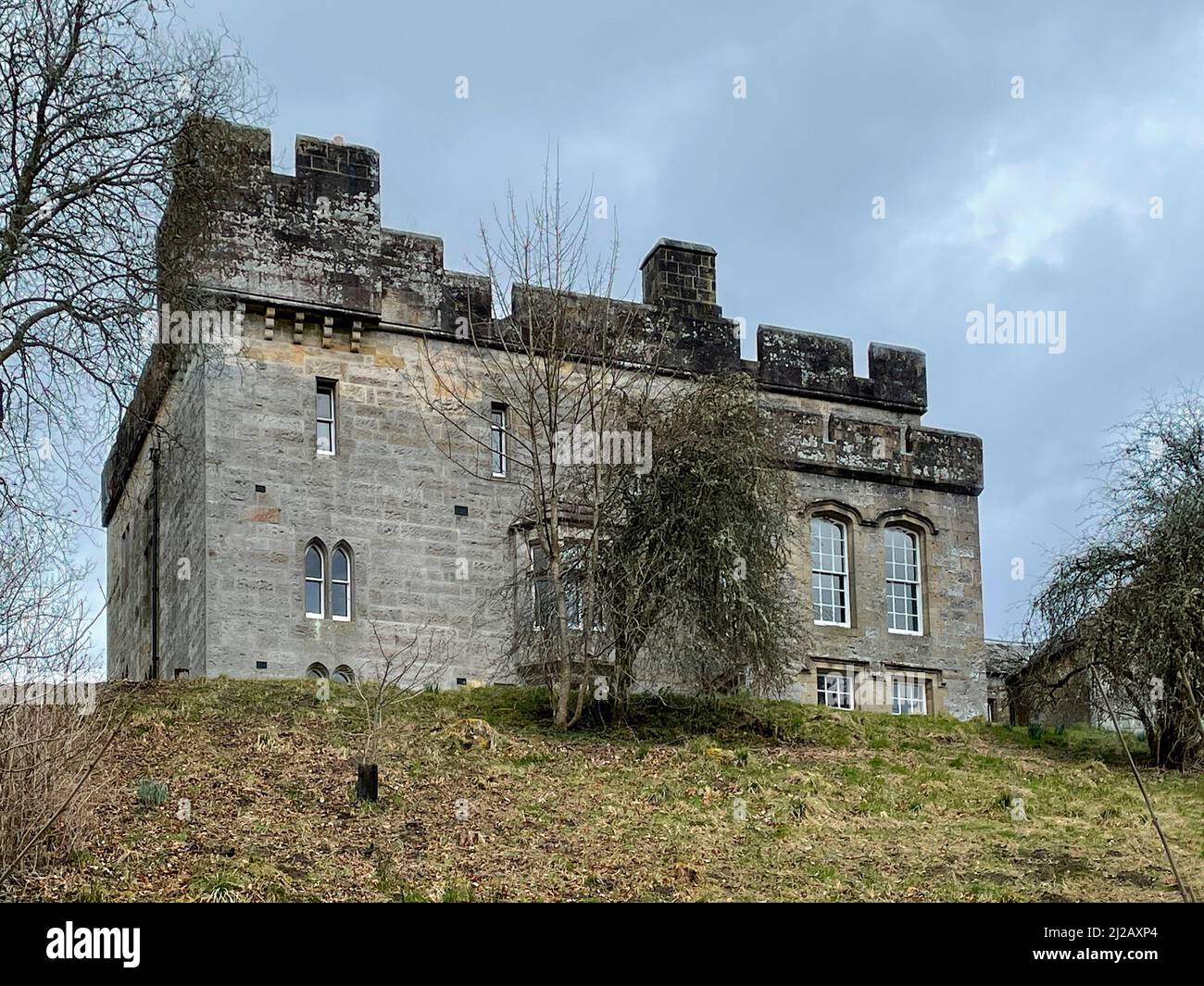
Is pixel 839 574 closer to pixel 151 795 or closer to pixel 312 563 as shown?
pixel 312 563

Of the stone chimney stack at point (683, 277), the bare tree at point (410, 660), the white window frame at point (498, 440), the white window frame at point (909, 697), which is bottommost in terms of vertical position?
the white window frame at point (909, 697)

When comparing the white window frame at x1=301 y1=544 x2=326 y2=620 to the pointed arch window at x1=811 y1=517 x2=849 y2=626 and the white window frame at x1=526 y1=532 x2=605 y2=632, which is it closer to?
the white window frame at x1=526 y1=532 x2=605 y2=632

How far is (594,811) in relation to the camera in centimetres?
1806

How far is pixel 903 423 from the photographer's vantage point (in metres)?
31.5

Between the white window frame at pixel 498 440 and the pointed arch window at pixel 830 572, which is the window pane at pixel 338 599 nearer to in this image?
the white window frame at pixel 498 440

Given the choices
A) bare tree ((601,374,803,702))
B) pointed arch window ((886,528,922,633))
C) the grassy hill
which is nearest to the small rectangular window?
the grassy hill

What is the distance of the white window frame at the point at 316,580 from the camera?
25.2m

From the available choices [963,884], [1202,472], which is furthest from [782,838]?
[1202,472]

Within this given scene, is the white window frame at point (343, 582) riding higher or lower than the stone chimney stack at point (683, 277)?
lower

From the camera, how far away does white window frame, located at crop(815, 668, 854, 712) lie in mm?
28594

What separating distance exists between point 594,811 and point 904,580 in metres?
12.9

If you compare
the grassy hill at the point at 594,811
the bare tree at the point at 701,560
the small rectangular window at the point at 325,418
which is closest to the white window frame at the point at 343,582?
the small rectangular window at the point at 325,418
